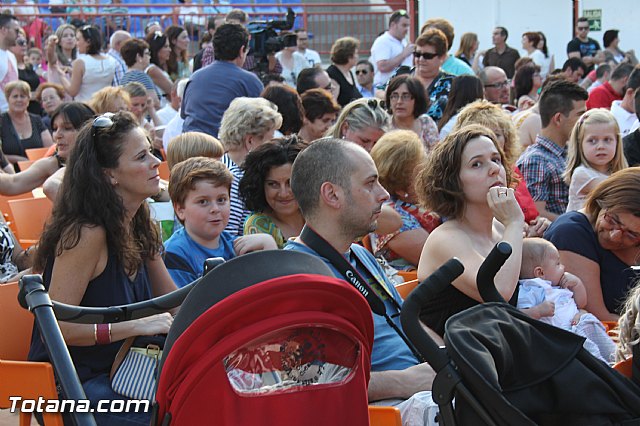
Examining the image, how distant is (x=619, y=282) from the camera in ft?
13.7

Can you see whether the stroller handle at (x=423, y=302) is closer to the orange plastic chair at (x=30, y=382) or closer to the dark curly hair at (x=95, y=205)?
the orange plastic chair at (x=30, y=382)

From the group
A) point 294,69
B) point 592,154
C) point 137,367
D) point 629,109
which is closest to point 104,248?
point 137,367

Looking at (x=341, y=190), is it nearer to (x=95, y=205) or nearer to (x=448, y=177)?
(x=448, y=177)

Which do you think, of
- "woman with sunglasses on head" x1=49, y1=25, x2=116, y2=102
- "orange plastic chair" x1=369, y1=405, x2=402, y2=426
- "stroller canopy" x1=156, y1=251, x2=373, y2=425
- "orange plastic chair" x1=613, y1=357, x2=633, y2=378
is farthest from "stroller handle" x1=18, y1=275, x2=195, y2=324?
"woman with sunglasses on head" x1=49, y1=25, x2=116, y2=102

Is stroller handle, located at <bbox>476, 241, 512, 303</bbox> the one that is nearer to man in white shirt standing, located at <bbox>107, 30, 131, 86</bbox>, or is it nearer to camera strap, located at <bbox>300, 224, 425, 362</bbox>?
camera strap, located at <bbox>300, 224, 425, 362</bbox>

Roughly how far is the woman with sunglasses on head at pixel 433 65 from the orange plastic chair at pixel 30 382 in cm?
536

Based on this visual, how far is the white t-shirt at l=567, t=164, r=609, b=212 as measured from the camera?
5301 millimetres

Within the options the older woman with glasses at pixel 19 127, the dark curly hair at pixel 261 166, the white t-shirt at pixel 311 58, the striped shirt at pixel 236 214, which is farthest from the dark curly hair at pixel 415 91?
the white t-shirt at pixel 311 58

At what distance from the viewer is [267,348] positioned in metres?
2.07

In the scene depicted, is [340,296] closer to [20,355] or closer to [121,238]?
[121,238]

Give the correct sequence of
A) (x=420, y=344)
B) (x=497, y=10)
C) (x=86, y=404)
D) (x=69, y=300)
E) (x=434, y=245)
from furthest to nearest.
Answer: (x=497, y=10), (x=434, y=245), (x=69, y=300), (x=86, y=404), (x=420, y=344)

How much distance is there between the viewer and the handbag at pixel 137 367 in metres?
3.07

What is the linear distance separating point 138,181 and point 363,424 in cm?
158

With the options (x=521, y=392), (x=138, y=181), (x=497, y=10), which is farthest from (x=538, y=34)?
(x=521, y=392)
